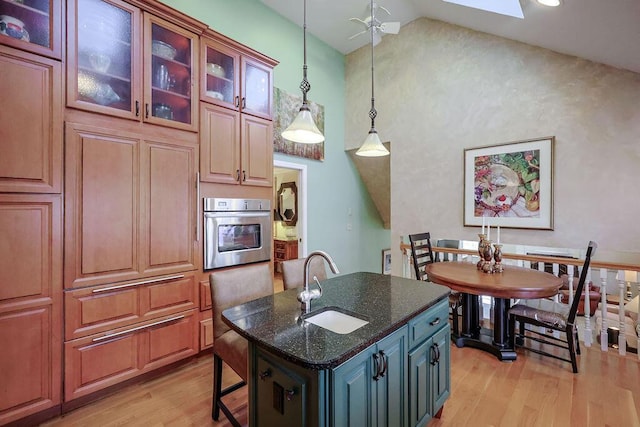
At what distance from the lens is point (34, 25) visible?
1824mm

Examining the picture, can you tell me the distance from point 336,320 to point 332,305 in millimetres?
83

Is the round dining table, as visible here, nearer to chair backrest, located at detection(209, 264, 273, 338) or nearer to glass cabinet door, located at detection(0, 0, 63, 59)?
chair backrest, located at detection(209, 264, 273, 338)

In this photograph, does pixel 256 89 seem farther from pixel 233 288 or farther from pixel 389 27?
pixel 233 288

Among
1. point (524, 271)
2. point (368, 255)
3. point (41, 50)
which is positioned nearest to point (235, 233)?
point (41, 50)

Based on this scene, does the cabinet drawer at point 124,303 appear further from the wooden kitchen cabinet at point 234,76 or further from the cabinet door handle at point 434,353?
the cabinet door handle at point 434,353

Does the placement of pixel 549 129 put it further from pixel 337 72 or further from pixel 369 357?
pixel 369 357

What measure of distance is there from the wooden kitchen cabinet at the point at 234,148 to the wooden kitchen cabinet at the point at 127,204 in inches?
6.3

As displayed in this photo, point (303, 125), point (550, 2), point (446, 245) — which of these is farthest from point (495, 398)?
point (550, 2)

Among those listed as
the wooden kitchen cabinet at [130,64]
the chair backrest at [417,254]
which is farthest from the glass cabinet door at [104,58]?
the chair backrest at [417,254]

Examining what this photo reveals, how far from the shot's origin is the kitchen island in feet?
3.48

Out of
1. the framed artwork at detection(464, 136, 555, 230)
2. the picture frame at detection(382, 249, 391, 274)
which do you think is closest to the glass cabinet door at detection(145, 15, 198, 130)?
the framed artwork at detection(464, 136, 555, 230)

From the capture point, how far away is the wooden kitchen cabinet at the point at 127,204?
1.94 m

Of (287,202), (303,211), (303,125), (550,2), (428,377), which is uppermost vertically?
(550,2)

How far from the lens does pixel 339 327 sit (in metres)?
1.52
